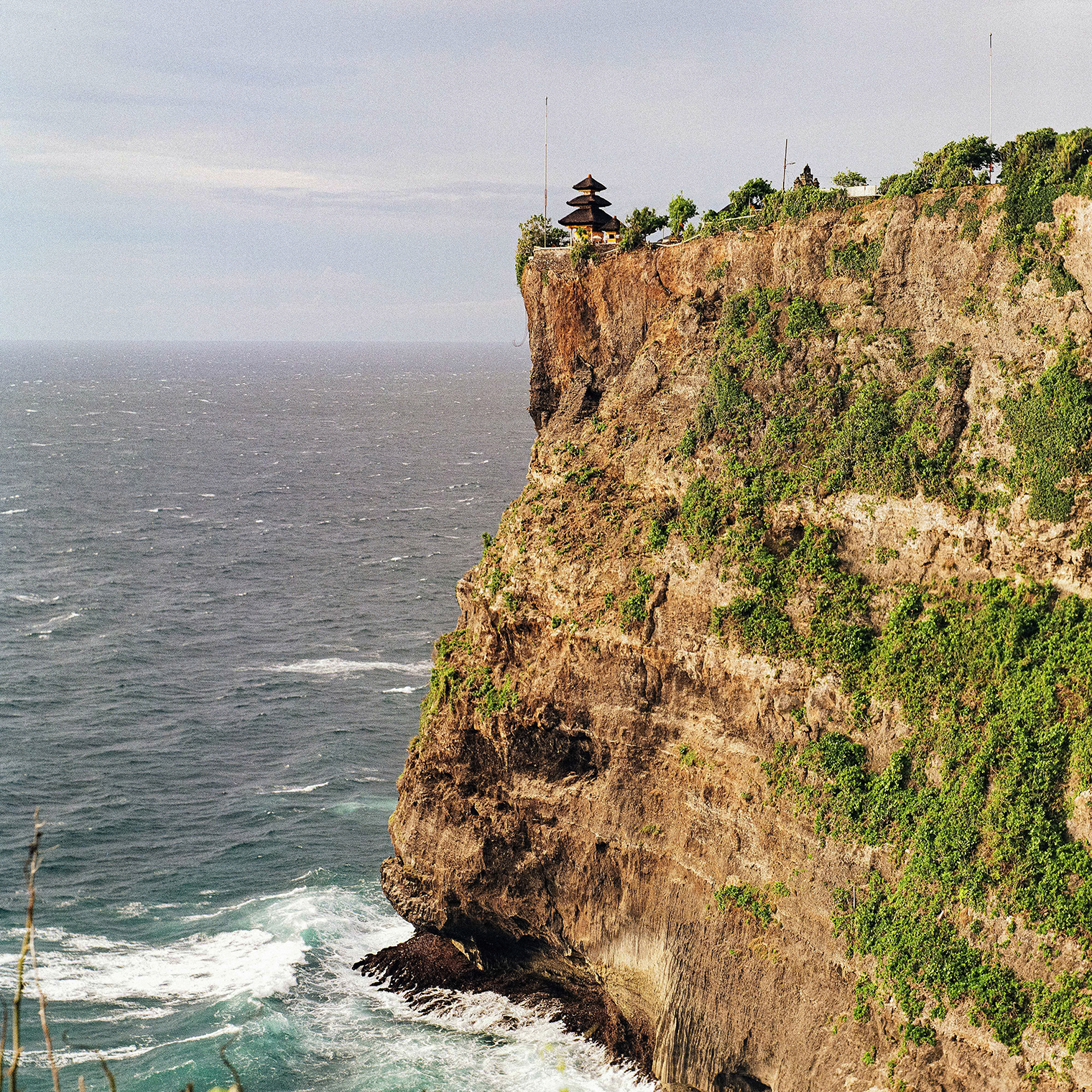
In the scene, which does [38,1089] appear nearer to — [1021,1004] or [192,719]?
[192,719]

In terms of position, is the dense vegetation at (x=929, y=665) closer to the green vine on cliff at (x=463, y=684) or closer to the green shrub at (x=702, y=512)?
the green shrub at (x=702, y=512)

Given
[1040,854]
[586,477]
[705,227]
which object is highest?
[705,227]

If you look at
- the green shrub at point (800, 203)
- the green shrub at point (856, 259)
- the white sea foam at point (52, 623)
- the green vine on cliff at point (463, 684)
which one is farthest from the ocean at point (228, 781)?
the green shrub at point (800, 203)

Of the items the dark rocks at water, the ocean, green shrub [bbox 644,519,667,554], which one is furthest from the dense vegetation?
the ocean

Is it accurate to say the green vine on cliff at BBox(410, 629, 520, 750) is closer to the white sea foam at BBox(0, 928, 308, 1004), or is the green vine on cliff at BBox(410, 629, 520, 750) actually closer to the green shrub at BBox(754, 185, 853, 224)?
the white sea foam at BBox(0, 928, 308, 1004)

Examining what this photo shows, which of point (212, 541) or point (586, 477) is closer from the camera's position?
point (586, 477)

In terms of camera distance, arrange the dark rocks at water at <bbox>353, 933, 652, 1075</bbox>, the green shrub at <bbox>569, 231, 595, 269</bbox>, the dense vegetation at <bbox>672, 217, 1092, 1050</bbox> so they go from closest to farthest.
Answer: the dense vegetation at <bbox>672, 217, 1092, 1050</bbox>
the dark rocks at water at <bbox>353, 933, 652, 1075</bbox>
the green shrub at <bbox>569, 231, 595, 269</bbox>

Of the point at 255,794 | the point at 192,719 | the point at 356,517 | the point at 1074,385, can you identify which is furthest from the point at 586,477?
the point at 356,517
